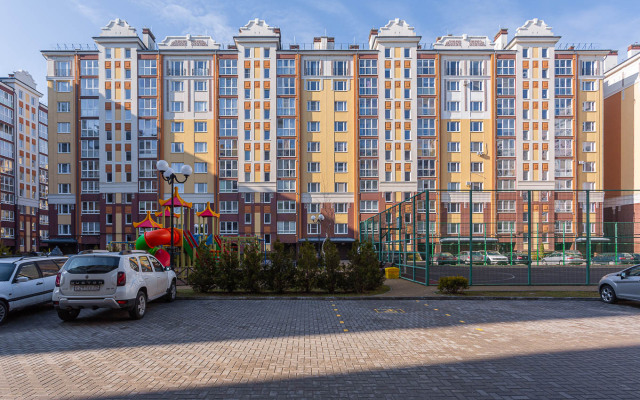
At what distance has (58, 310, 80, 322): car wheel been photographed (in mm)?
10555

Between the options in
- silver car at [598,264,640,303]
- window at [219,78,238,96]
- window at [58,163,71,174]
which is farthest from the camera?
window at [58,163,71,174]

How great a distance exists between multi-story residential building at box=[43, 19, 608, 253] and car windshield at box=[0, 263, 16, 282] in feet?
142

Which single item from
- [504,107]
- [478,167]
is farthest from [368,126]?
[504,107]

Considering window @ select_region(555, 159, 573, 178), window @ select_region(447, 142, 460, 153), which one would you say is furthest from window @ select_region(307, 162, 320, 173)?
window @ select_region(555, 159, 573, 178)

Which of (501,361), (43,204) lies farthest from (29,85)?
(501,361)

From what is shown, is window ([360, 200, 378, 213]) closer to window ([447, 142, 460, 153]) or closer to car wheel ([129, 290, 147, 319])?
window ([447, 142, 460, 153])

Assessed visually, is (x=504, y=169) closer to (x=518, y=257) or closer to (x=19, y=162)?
(x=518, y=257)

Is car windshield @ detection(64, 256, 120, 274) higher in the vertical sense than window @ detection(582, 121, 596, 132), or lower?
lower

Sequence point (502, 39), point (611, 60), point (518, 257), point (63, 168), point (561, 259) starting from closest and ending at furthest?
point (518, 257) → point (561, 259) → point (63, 168) → point (502, 39) → point (611, 60)

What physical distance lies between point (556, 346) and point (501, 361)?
1826 millimetres

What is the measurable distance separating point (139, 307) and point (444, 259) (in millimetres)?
17521

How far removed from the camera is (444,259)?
23875 millimetres

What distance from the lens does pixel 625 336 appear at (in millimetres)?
9164

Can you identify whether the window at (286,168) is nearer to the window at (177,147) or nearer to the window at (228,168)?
the window at (228,168)
